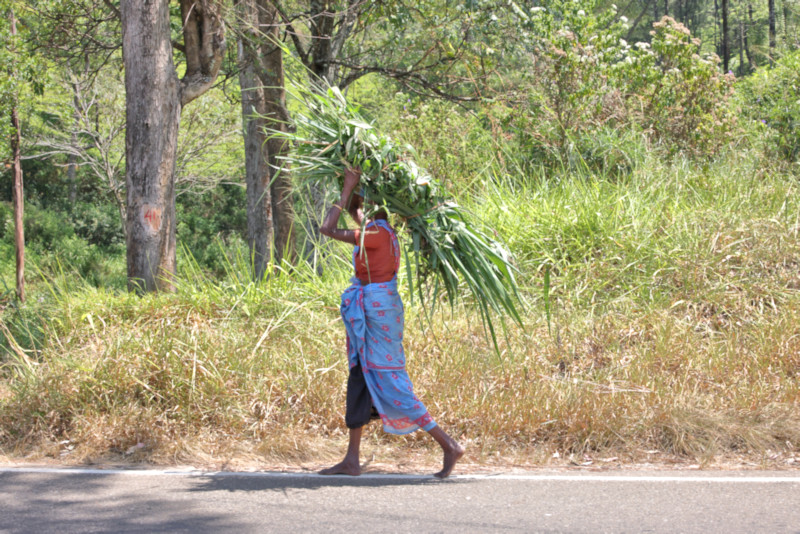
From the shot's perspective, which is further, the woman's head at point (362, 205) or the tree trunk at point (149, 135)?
the tree trunk at point (149, 135)

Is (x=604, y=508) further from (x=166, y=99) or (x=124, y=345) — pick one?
(x=166, y=99)

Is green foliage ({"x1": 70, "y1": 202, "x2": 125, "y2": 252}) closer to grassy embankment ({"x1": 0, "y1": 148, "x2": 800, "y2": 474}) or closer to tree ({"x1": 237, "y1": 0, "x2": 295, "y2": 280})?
tree ({"x1": 237, "y1": 0, "x2": 295, "y2": 280})

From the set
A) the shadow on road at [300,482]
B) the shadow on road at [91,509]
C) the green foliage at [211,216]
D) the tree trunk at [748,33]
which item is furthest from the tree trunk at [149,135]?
the tree trunk at [748,33]

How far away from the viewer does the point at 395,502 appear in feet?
14.2

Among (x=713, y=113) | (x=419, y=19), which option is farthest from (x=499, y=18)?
(x=713, y=113)

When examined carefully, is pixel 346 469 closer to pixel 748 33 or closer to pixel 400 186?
pixel 400 186

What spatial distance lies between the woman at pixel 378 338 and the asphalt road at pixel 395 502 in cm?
41

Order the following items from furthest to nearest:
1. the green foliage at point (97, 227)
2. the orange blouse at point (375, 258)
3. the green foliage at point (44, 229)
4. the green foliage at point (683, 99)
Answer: the green foliage at point (97, 227) < the green foliage at point (44, 229) < the green foliage at point (683, 99) < the orange blouse at point (375, 258)

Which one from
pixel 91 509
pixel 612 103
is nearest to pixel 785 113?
pixel 612 103

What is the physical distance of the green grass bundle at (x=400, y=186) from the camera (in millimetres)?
4676

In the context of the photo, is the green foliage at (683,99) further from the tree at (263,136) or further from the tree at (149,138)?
the tree at (149,138)

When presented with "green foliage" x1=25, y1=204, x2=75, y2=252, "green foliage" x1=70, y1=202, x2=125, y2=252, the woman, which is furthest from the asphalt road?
"green foliage" x1=70, y1=202, x2=125, y2=252

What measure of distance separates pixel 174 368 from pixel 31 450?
1181mm

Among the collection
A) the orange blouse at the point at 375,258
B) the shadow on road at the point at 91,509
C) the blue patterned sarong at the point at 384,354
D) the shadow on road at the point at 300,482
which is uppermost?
the orange blouse at the point at 375,258
